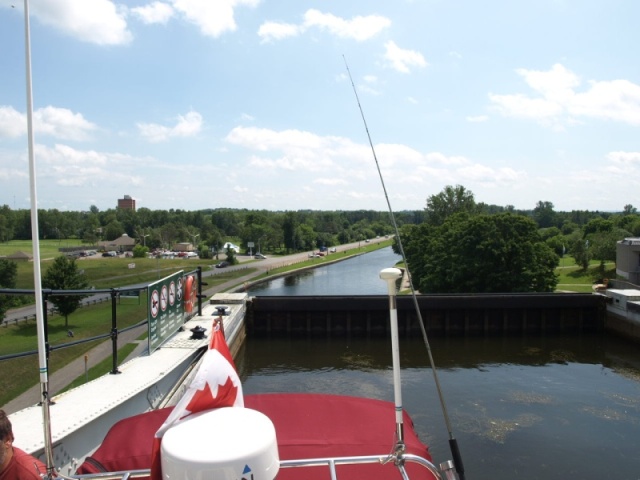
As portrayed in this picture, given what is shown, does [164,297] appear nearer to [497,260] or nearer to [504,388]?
[504,388]

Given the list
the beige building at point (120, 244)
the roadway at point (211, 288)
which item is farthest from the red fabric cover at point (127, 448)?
the beige building at point (120, 244)

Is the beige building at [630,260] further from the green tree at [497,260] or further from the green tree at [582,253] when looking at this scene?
the green tree at [582,253]

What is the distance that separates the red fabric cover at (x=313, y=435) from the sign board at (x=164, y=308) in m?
9.02

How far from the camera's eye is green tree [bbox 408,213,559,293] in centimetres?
3734

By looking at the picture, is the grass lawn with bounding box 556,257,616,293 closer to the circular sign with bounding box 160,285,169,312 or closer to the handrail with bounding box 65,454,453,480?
the circular sign with bounding box 160,285,169,312

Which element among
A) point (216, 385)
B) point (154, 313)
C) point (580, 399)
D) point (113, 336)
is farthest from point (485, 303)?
point (216, 385)

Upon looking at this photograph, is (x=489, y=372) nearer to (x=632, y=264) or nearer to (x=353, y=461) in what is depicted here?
(x=353, y=461)

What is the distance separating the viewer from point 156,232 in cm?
12200

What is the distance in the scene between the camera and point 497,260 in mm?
38094

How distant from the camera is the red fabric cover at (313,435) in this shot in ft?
13.8

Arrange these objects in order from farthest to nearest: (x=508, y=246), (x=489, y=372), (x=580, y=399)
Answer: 1. (x=508, y=246)
2. (x=489, y=372)
3. (x=580, y=399)

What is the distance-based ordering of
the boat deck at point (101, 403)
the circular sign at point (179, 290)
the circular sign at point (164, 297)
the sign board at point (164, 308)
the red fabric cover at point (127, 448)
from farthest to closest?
the circular sign at point (179, 290), the circular sign at point (164, 297), the sign board at point (164, 308), the boat deck at point (101, 403), the red fabric cover at point (127, 448)

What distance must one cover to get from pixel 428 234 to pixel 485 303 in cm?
2804

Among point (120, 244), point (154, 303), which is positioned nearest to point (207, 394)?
point (154, 303)
